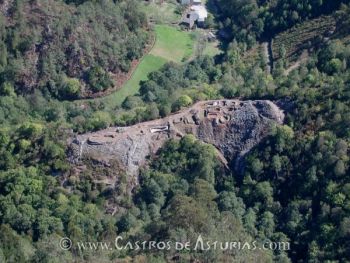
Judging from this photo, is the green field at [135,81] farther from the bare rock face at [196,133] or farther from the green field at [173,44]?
the bare rock face at [196,133]

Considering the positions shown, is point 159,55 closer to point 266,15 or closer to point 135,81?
point 135,81

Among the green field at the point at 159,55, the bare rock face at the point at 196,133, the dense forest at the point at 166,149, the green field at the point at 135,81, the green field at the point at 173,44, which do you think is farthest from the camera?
the green field at the point at 173,44

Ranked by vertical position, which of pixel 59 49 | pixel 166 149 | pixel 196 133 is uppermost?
pixel 59 49

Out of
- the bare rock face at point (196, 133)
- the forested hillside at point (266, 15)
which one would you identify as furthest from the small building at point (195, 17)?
the bare rock face at point (196, 133)

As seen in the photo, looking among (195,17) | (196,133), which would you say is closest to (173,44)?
(195,17)

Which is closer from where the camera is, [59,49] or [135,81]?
[59,49]

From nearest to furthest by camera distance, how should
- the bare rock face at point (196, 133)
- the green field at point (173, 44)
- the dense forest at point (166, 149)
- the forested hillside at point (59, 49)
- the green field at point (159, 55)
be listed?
the dense forest at point (166, 149) → the bare rock face at point (196, 133) → the forested hillside at point (59, 49) → the green field at point (159, 55) → the green field at point (173, 44)

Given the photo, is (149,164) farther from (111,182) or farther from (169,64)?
(169,64)
